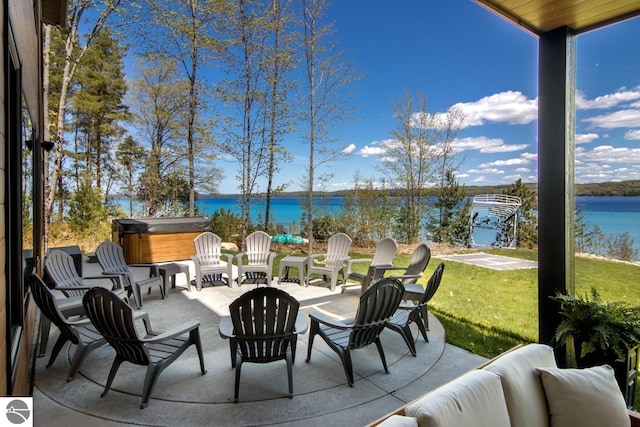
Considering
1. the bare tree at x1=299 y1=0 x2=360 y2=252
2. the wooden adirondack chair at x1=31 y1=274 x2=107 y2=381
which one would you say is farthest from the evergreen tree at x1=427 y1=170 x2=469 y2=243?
the wooden adirondack chair at x1=31 y1=274 x2=107 y2=381

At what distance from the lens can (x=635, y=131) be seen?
6.10 m

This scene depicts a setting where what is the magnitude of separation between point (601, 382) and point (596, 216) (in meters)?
6.76

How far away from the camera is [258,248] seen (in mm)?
6055

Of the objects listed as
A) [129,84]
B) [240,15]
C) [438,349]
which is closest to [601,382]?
[438,349]

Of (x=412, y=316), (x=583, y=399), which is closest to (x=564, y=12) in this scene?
(x=583, y=399)

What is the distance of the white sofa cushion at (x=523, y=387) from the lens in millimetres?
1475

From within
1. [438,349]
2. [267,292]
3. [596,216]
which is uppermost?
[596,216]

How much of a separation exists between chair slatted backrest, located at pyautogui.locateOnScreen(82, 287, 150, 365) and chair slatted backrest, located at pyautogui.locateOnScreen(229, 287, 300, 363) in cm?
68

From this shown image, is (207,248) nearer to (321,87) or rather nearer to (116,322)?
(116,322)

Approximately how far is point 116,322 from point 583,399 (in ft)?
9.16

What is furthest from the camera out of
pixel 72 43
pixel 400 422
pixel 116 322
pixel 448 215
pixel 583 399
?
pixel 448 215

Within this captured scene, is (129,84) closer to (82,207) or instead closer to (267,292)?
(82,207)

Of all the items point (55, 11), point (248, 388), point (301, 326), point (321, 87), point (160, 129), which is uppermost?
point (321, 87)

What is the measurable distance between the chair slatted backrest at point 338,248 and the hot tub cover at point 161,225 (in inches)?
154
